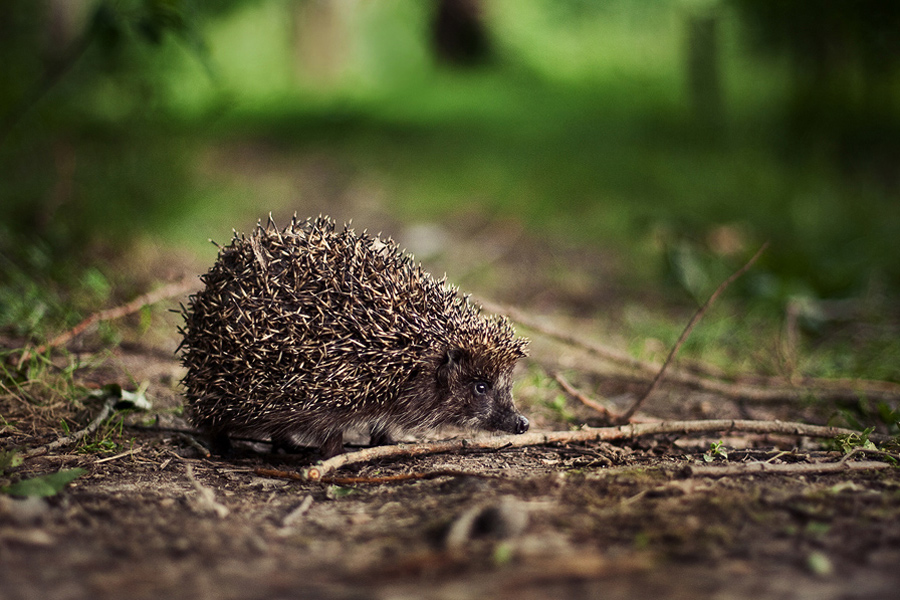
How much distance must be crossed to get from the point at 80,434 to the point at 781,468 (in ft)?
13.0

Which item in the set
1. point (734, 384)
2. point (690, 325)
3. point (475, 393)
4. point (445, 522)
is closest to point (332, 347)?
point (475, 393)

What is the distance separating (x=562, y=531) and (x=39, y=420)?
141 inches

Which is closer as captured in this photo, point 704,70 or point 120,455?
point 120,455

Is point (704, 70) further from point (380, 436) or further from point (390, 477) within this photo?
point (390, 477)

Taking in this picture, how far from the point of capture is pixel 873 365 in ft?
23.2

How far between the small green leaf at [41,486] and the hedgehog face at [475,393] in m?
2.27

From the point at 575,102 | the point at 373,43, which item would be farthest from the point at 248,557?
the point at 373,43

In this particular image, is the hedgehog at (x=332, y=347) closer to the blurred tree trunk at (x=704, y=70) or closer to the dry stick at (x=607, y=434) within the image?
the dry stick at (x=607, y=434)

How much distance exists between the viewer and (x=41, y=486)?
3.68m

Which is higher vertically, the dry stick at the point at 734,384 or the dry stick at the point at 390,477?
the dry stick at the point at 734,384

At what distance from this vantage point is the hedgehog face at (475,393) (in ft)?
16.8

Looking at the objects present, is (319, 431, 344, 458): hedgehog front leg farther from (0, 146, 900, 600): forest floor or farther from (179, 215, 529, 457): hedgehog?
(0, 146, 900, 600): forest floor

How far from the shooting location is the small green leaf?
11.9 feet

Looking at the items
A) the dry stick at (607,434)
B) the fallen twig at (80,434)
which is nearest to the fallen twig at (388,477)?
the dry stick at (607,434)
